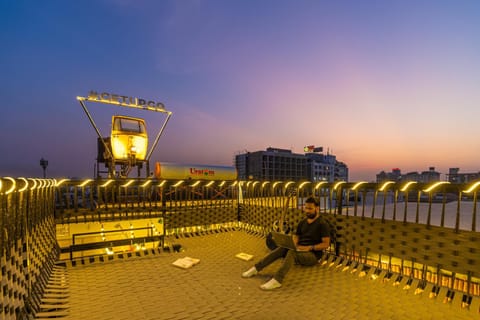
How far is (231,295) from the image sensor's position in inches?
133

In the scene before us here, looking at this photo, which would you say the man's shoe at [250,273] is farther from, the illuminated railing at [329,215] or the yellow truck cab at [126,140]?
the yellow truck cab at [126,140]

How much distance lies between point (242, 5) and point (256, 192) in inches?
513

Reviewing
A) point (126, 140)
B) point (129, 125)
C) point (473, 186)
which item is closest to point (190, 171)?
point (126, 140)

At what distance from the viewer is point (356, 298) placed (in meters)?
3.24

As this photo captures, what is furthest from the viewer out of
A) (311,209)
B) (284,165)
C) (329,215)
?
(284,165)

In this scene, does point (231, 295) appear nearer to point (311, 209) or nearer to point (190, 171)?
point (311, 209)

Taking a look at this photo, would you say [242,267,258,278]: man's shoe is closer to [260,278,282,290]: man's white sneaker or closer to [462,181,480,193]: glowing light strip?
[260,278,282,290]: man's white sneaker

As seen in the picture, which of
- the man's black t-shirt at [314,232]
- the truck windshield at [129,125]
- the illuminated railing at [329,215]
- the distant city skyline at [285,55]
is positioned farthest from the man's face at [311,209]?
the truck windshield at [129,125]

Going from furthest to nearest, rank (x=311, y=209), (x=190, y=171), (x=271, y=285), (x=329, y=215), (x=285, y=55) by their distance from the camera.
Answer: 1. (x=285, y=55)
2. (x=190, y=171)
3. (x=329, y=215)
4. (x=311, y=209)
5. (x=271, y=285)

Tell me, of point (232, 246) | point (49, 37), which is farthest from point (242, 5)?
point (49, 37)

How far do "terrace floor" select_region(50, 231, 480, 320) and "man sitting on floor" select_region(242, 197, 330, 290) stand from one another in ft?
0.67

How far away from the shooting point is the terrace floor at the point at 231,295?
9.39 ft

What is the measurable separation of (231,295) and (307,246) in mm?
1669

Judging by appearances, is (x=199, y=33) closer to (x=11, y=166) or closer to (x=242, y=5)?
(x=242, y=5)
